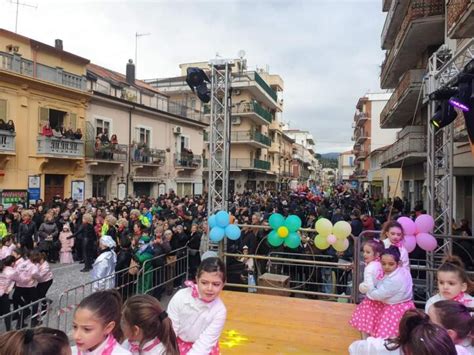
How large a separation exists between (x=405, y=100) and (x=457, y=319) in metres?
15.8

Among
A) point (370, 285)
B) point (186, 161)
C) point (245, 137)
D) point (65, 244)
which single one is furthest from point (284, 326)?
point (245, 137)

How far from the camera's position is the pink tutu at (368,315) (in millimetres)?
4426

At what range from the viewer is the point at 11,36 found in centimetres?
1641

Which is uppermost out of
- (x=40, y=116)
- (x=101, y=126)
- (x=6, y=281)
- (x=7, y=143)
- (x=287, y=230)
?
(x=101, y=126)

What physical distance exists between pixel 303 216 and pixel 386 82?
12298mm

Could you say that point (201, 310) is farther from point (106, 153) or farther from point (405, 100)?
point (106, 153)

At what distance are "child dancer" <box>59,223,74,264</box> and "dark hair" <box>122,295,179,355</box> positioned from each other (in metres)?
9.43

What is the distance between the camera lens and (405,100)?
16.2 meters

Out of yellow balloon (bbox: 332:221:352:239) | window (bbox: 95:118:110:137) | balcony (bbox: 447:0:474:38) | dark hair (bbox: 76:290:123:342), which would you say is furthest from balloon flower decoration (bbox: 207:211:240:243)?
window (bbox: 95:118:110:137)

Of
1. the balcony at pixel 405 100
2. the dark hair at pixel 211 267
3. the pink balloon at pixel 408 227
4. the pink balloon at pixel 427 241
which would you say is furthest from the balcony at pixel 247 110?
the dark hair at pixel 211 267

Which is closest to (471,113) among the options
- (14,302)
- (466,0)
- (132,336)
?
(466,0)

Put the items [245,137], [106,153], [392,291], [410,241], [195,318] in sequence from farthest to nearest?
[245,137], [106,153], [410,241], [392,291], [195,318]

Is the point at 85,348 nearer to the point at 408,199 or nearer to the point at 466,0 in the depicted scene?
the point at 466,0

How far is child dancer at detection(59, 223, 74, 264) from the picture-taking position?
10.8 m
